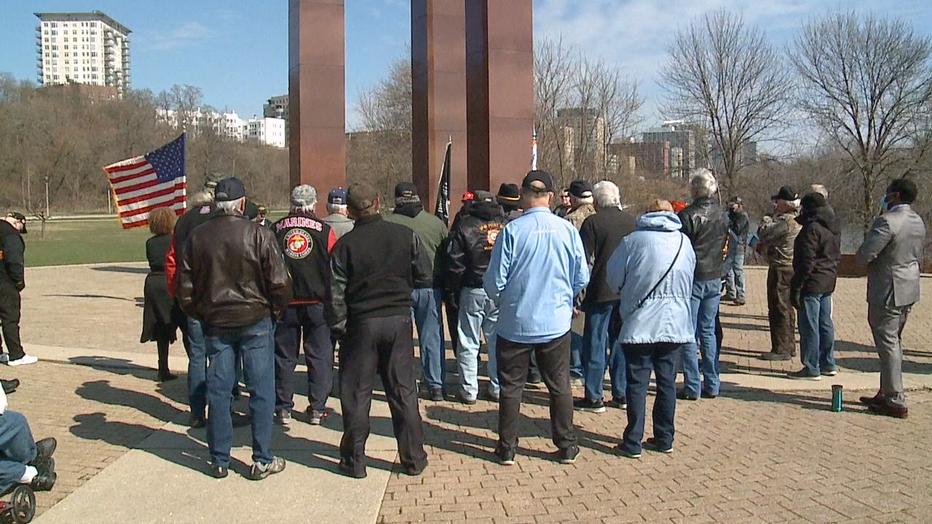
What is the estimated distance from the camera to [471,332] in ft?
22.7

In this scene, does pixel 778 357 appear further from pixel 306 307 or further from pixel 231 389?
pixel 231 389

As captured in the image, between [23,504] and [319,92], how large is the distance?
11961 mm

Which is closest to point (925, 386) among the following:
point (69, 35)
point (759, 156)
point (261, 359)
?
point (261, 359)

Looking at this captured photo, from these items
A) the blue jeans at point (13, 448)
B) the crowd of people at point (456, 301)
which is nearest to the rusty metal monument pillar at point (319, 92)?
the crowd of people at point (456, 301)

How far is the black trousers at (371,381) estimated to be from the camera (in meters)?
5.01

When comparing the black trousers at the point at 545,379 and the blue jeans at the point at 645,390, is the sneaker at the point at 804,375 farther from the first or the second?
the black trousers at the point at 545,379

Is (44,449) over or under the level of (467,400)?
over

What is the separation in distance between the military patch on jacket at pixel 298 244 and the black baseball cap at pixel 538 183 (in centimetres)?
186

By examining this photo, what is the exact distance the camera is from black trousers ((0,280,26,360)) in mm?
8195

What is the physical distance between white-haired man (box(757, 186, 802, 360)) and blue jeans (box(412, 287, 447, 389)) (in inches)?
163

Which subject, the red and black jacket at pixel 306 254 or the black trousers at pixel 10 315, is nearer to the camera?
the red and black jacket at pixel 306 254

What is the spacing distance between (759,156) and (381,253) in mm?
36956

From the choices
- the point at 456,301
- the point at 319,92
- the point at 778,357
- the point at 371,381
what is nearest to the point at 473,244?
the point at 456,301

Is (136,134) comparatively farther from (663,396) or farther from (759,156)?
(663,396)
